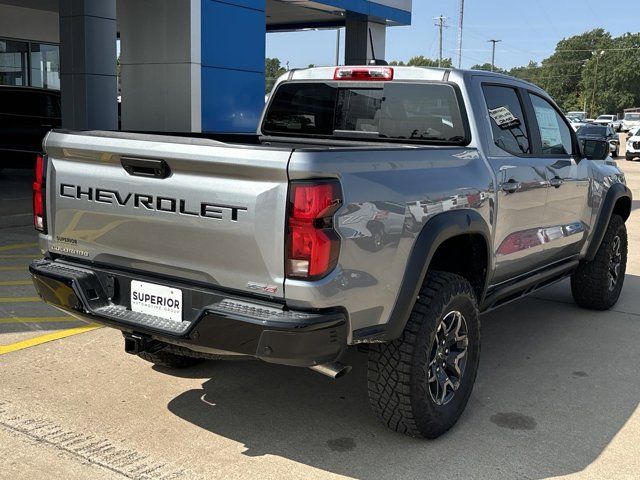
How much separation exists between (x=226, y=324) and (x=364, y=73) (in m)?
2.32

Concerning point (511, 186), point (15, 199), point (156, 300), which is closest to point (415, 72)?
point (511, 186)

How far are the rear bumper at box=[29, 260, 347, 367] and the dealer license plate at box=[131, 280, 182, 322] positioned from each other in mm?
28

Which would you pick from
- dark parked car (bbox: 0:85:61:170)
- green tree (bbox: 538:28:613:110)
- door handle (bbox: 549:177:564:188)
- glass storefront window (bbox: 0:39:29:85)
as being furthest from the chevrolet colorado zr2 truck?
green tree (bbox: 538:28:613:110)

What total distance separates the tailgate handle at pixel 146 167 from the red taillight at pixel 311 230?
67 centimetres

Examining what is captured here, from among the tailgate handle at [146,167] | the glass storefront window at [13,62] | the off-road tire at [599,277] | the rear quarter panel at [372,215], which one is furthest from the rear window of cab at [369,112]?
the glass storefront window at [13,62]

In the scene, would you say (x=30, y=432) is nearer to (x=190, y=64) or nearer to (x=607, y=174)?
(x=607, y=174)

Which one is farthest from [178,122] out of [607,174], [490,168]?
[490,168]

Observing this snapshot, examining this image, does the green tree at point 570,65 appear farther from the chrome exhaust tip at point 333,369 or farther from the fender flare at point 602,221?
the chrome exhaust tip at point 333,369

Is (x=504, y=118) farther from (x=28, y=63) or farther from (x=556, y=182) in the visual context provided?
(x=28, y=63)

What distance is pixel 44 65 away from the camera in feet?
61.7

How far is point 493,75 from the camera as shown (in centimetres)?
466

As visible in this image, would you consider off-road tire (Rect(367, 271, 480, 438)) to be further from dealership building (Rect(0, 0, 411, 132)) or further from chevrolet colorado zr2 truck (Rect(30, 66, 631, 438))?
dealership building (Rect(0, 0, 411, 132))

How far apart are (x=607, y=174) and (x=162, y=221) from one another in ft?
13.7

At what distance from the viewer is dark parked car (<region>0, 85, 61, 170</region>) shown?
13.8 m
